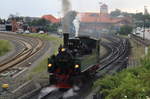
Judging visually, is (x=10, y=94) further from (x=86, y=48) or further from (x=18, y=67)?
(x=18, y=67)

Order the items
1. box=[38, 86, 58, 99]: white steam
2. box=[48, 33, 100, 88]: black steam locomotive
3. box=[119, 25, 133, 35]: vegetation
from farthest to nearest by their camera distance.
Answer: box=[119, 25, 133, 35]: vegetation → box=[48, 33, 100, 88]: black steam locomotive → box=[38, 86, 58, 99]: white steam

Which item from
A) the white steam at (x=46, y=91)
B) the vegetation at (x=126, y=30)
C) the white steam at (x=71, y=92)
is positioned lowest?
the vegetation at (x=126, y=30)

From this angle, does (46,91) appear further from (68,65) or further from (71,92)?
(68,65)

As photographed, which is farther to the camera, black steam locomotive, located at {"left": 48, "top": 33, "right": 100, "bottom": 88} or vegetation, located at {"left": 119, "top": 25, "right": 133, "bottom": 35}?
vegetation, located at {"left": 119, "top": 25, "right": 133, "bottom": 35}

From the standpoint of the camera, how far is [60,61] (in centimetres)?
2159

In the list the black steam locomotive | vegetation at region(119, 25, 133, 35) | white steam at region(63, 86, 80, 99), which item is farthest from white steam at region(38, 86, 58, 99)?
vegetation at region(119, 25, 133, 35)

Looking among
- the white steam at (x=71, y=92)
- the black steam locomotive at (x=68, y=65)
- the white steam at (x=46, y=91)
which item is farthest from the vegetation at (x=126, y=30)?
the white steam at (x=46, y=91)

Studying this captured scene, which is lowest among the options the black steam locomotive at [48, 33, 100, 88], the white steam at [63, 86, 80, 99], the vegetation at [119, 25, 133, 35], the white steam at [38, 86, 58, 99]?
the vegetation at [119, 25, 133, 35]

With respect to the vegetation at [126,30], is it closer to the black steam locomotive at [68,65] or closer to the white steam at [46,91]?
the black steam locomotive at [68,65]

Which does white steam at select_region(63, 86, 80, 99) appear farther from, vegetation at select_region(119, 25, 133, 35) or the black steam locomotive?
vegetation at select_region(119, 25, 133, 35)

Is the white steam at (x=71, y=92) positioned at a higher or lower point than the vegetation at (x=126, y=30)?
higher

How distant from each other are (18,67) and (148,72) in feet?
49.7

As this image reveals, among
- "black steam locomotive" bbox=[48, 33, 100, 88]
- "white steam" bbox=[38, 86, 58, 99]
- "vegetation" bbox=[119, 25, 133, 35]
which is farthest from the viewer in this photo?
"vegetation" bbox=[119, 25, 133, 35]

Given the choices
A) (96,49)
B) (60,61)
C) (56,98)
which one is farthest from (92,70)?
(56,98)
